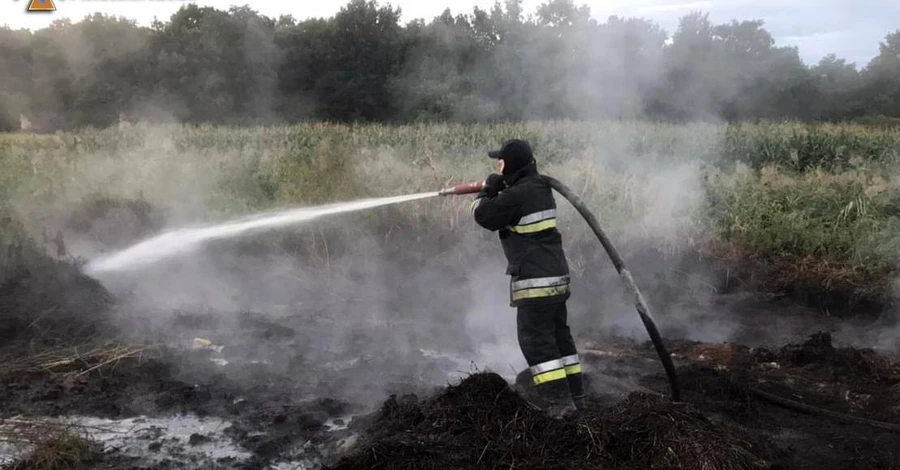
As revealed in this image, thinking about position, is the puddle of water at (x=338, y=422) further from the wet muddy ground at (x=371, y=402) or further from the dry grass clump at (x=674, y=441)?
the dry grass clump at (x=674, y=441)

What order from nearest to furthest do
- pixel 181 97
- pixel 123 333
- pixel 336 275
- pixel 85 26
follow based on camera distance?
pixel 123 333 → pixel 336 275 → pixel 85 26 → pixel 181 97

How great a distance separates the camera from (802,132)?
11.3 meters

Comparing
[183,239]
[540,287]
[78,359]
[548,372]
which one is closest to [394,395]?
[548,372]

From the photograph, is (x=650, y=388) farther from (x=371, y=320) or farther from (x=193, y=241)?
(x=193, y=241)

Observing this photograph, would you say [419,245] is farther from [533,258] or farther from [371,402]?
[533,258]

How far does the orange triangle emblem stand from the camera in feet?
25.3

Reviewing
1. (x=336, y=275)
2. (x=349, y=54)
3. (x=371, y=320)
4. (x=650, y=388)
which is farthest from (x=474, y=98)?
(x=650, y=388)

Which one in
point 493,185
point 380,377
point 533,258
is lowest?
point 380,377

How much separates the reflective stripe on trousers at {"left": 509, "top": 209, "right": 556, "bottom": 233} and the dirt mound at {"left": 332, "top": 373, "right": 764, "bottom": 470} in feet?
3.87

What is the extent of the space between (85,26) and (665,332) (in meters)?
8.70

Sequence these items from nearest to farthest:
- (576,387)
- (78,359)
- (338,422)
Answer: (338,422)
(576,387)
(78,359)

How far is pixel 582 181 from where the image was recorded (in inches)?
368

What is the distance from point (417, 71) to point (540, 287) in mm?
5878

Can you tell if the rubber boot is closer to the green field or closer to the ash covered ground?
the ash covered ground
